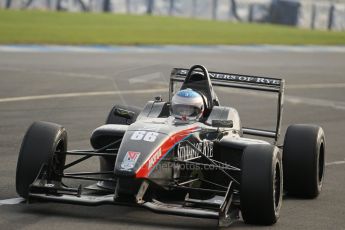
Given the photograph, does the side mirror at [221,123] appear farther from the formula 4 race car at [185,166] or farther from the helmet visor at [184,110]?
the helmet visor at [184,110]

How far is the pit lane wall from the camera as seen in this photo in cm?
4659

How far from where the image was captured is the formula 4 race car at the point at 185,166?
871cm

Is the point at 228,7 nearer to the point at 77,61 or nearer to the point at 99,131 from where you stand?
the point at 77,61

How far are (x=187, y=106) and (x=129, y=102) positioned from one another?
939 cm

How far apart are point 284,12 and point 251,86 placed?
38.5 metres

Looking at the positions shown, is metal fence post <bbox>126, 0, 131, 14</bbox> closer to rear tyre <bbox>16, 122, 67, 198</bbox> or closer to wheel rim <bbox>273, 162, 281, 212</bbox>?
rear tyre <bbox>16, 122, 67, 198</bbox>

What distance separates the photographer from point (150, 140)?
8.90 meters

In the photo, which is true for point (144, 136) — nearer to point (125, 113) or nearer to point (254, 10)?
point (125, 113)

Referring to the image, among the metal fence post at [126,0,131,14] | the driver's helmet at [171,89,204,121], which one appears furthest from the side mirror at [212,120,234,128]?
the metal fence post at [126,0,131,14]

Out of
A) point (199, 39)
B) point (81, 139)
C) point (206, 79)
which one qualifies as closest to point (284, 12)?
point (199, 39)

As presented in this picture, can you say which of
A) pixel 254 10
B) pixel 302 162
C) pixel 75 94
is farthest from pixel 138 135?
pixel 254 10

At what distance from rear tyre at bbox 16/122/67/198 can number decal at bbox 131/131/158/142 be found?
86 cm

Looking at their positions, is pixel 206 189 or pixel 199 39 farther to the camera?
pixel 199 39

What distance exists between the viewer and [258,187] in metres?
8.77
